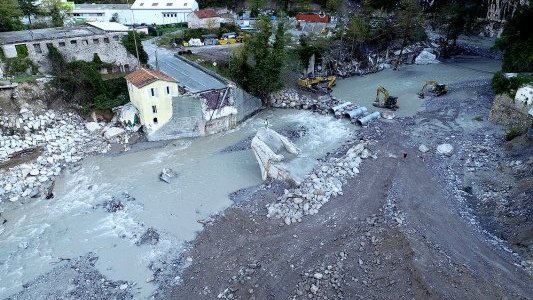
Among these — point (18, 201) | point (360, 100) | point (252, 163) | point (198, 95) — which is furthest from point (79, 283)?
point (360, 100)

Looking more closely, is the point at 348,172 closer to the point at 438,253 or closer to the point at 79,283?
the point at 438,253

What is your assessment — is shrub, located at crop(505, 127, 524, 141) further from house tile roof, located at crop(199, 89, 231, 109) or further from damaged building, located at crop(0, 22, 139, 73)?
damaged building, located at crop(0, 22, 139, 73)

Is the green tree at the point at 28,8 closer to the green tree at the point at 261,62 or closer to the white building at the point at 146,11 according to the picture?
the white building at the point at 146,11

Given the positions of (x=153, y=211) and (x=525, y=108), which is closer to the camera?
(x=153, y=211)

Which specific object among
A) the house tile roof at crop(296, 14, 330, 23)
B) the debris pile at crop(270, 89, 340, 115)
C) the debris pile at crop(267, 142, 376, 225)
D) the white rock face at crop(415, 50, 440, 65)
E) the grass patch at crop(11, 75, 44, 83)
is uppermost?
the house tile roof at crop(296, 14, 330, 23)

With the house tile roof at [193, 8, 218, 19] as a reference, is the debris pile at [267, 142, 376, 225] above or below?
below

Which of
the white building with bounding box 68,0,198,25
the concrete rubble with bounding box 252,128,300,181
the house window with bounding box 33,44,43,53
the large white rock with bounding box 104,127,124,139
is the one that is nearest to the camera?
the concrete rubble with bounding box 252,128,300,181

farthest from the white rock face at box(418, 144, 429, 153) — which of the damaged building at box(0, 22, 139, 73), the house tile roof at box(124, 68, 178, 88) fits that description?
the damaged building at box(0, 22, 139, 73)
